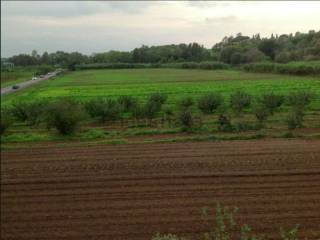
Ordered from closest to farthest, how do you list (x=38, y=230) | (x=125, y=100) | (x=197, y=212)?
(x=38, y=230), (x=197, y=212), (x=125, y=100)

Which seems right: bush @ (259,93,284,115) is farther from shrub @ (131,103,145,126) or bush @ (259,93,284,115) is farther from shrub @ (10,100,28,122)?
shrub @ (10,100,28,122)

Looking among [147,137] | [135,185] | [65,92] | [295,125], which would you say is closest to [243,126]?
[295,125]

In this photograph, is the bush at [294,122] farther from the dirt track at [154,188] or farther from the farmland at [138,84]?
the farmland at [138,84]

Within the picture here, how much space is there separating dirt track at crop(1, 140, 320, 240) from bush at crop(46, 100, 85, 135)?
256 centimetres

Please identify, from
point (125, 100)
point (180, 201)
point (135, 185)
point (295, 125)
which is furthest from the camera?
point (125, 100)

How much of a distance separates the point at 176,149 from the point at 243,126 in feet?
13.1

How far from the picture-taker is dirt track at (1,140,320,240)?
727cm

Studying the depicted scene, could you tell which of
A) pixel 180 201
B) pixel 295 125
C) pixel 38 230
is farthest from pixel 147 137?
pixel 38 230

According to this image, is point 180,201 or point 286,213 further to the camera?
point 180,201

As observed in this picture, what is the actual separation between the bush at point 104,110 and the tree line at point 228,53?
2.47 meters

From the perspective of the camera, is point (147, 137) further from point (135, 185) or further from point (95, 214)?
point (95, 214)

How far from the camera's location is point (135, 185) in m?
9.58

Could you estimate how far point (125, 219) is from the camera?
7562mm

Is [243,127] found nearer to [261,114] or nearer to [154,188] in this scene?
[261,114]
